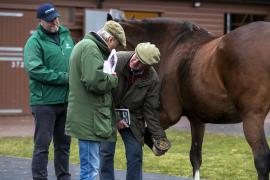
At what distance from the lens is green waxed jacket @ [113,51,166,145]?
5.65m

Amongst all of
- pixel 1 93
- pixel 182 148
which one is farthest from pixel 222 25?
pixel 182 148

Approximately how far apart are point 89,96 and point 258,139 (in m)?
1.75

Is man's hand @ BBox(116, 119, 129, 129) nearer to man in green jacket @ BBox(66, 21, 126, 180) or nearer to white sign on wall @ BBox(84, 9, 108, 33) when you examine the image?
man in green jacket @ BBox(66, 21, 126, 180)

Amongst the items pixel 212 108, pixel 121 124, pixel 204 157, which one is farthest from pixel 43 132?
pixel 204 157

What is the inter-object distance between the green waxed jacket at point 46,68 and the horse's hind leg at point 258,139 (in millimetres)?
1934

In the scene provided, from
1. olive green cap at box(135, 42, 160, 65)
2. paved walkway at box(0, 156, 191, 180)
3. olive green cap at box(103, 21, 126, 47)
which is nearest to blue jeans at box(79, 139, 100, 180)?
olive green cap at box(135, 42, 160, 65)

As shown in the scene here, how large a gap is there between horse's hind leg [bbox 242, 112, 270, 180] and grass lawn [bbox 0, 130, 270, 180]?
1.90 meters

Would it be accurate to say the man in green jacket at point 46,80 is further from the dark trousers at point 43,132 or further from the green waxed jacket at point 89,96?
the green waxed jacket at point 89,96

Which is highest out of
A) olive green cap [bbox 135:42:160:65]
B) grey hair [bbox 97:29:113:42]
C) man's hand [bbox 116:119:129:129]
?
grey hair [bbox 97:29:113:42]

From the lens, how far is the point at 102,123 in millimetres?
5270

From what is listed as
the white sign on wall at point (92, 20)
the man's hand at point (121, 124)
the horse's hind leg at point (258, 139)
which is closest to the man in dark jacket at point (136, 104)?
the man's hand at point (121, 124)

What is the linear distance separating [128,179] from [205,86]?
1.24 m

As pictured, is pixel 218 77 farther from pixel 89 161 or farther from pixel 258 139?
pixel 89 161

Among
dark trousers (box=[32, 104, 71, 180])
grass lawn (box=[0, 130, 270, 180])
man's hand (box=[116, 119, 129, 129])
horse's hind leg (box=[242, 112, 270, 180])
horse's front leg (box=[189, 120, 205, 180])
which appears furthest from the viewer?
grass lawn (box=[0, 130, 270, 180])
